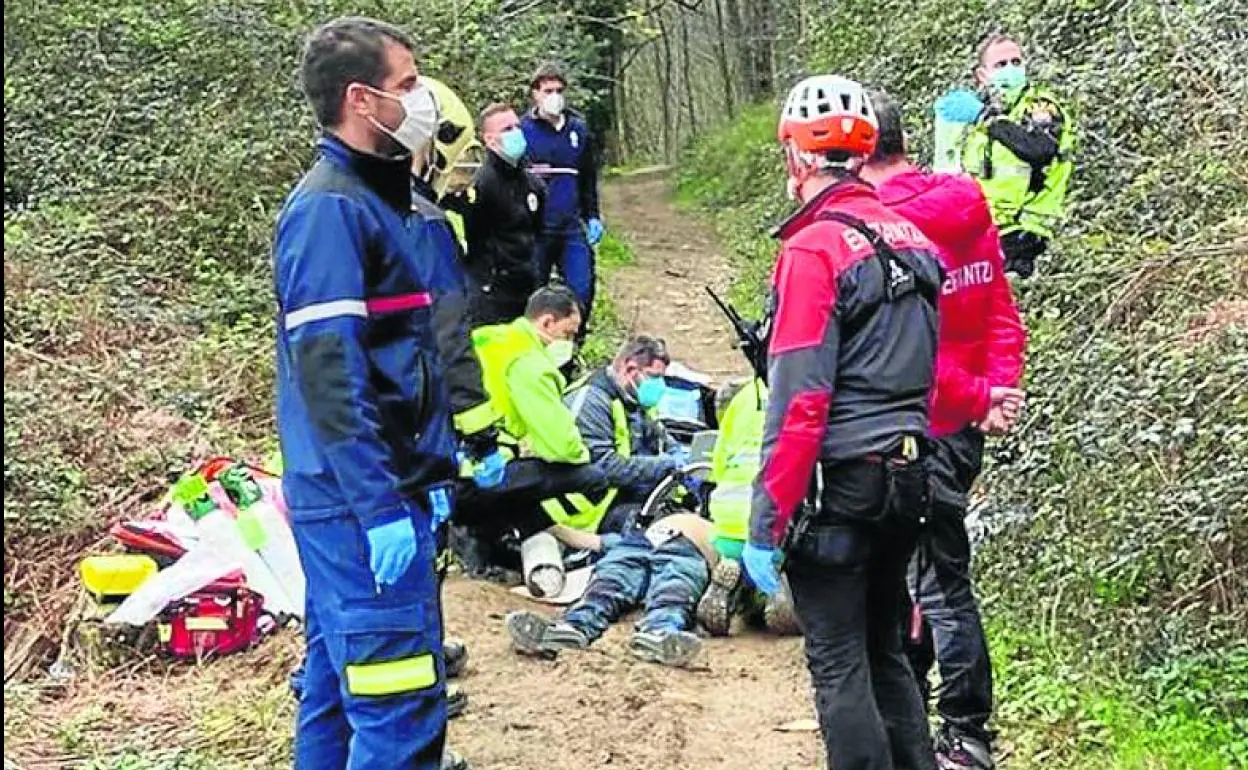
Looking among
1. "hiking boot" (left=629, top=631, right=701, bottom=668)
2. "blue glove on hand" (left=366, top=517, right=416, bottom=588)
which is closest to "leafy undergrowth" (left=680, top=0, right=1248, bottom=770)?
"hiking boot" (left=629, top=631, right=701, bottom=668)

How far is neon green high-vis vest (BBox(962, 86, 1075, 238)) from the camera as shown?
8609 millimetres

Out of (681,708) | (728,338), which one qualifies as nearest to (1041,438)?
(681,708)

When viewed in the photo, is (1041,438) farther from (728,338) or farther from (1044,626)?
(728,338)

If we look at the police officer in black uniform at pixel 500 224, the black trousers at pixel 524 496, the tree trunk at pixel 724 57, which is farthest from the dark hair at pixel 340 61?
the tree trunk at pixel 724 57

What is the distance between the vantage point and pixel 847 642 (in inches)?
169

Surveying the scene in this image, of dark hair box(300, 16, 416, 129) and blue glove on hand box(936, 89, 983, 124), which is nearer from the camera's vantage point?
Answer: dark hair box(300, 16, 416, 129)

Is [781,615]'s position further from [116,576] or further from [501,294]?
[501,294]

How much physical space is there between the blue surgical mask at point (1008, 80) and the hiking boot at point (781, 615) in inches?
129

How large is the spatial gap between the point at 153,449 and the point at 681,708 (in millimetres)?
4091

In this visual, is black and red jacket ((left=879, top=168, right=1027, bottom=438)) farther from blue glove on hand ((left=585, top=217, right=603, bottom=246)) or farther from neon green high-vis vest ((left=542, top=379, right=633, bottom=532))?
blue glove on hand ((left=585, top=217, right=603, bottom=246))

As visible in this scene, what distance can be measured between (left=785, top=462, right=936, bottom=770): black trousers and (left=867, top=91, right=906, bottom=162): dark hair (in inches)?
40.2

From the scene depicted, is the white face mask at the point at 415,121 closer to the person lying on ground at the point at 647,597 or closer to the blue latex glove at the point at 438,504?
the blue latex glove at the point at 438,504

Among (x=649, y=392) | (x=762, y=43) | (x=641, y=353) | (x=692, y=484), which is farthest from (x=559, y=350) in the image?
(x=762, y=43)

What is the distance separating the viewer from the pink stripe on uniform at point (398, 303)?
4.03m
